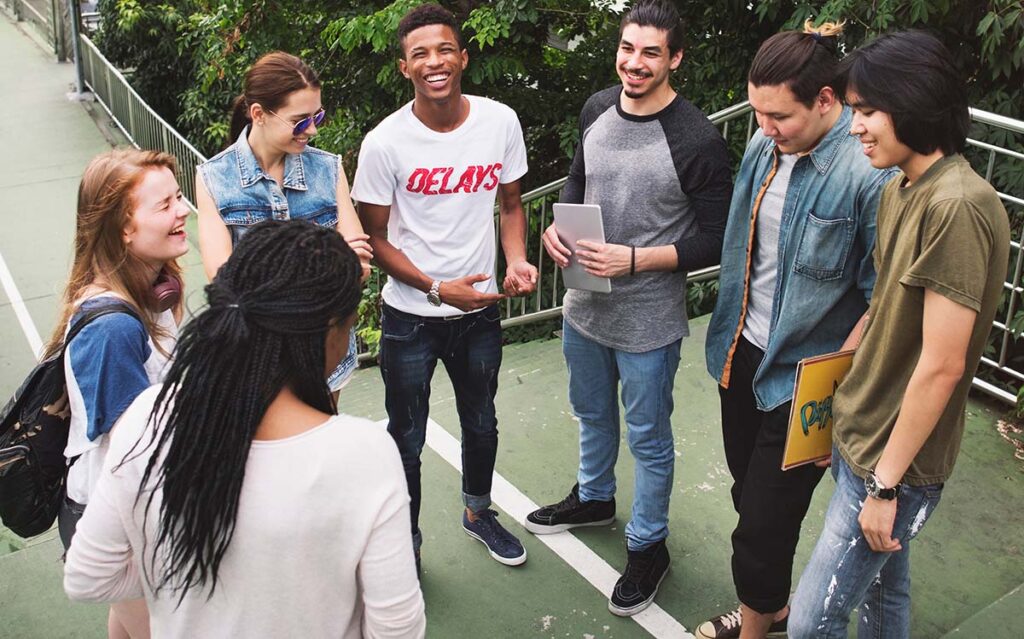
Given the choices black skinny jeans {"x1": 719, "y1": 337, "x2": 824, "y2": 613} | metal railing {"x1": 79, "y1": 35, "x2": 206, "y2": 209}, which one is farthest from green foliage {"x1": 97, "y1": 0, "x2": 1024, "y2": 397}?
black skinny jeans {"x1": 719, "y1": 337, "x2": 824, "y2": 613}

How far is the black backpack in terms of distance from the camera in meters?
2.70

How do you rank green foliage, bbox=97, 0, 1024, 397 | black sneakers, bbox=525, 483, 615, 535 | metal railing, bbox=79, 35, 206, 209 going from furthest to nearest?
metal railing, bbox=79, 35, 206, 209 < green foliage, bbox=97, 0, 1024, 397 < black sneakers, bbox=525, 483, 615, 535

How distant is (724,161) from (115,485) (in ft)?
7.67

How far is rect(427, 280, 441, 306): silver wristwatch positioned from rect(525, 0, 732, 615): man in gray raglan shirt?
42 cm

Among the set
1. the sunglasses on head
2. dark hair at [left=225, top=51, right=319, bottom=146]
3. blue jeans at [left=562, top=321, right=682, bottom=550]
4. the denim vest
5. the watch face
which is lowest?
A: blue jeans at [left=562, top=321, right=682, bottom=550]

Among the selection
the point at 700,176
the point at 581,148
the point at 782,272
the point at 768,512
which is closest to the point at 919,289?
the point at 782,272

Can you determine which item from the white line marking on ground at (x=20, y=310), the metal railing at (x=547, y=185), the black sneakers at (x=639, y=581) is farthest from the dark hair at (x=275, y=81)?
the white line marking on ground at (x=20, y=310)

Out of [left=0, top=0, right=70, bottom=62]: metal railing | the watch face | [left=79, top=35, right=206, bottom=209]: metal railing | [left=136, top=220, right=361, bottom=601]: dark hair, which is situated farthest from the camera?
[left=0, top=0, right=70, bottom=62]: metal railing

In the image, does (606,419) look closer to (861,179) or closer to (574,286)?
(574,286)

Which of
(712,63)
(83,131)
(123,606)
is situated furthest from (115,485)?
(83,131)

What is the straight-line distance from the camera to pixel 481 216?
380cm

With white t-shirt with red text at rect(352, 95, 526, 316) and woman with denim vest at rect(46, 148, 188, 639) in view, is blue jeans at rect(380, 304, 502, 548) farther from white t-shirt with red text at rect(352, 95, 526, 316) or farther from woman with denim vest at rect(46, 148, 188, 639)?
woman with denim vest at rect(46, 148, 188, 639)

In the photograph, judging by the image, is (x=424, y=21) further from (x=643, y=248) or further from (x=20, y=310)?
(x=20, y=310)

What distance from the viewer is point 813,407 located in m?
2.96
